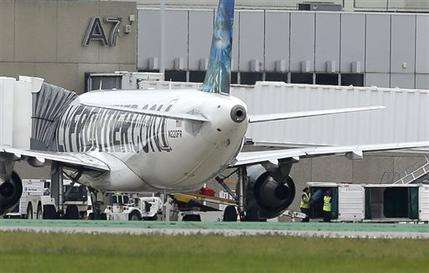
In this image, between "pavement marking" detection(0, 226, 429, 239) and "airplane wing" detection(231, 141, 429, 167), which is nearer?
"pavement marking" detection(0, 226, 429, 239)

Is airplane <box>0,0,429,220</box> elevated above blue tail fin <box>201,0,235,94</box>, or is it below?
below

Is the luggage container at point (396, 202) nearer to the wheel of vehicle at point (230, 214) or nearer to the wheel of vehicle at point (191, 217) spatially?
the wheel of vehicle at point (191, 217)

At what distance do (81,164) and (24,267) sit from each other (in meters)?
28.9

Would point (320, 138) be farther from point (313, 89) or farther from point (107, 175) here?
point (107, 175)

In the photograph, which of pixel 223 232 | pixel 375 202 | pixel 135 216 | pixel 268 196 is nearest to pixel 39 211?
pixel 135 216

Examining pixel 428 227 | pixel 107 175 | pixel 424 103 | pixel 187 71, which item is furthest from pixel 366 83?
pixel 428 227

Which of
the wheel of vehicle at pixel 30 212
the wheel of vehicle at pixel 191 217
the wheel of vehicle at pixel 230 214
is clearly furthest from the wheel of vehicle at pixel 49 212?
the wheel of vehicle at pixel 30 212

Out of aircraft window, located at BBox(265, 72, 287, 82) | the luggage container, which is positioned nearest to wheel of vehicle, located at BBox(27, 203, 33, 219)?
the luggage container

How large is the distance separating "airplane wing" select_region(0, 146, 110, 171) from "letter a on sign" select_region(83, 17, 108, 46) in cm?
2388

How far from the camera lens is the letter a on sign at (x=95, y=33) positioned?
309ft

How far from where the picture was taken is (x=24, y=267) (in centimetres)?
3897

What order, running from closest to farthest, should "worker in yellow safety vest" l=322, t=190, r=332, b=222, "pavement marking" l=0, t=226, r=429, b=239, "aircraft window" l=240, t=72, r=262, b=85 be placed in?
1. "pavement marking" l=0, t=226, r=429, b=239
2. "worker in yellow safety vest" l=322, t=190, r=332, b=222
3. "aircraft window" l=240, t=72, r=262, b=85

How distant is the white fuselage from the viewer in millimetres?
64062

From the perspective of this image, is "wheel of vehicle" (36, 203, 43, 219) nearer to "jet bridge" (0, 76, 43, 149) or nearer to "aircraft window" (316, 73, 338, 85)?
"jet bridge" (0, 76, 43, 149)
